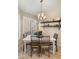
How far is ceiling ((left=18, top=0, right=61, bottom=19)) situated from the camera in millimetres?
5605

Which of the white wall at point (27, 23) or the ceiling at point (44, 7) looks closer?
the ceiling at point (44, 7)

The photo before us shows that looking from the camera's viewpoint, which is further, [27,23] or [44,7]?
[27,23]

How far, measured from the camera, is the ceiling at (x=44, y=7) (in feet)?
18.4

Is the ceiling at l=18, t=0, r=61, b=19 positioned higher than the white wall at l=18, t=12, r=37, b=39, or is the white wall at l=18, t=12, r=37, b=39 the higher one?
the ceiling at l=18, t=0, r=61, b=19

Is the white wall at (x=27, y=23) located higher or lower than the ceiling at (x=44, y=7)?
lower

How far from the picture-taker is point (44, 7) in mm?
6176

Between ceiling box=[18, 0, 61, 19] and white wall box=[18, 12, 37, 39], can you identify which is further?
white wall box=[18, 12, 37, 39]

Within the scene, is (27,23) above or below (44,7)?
below
